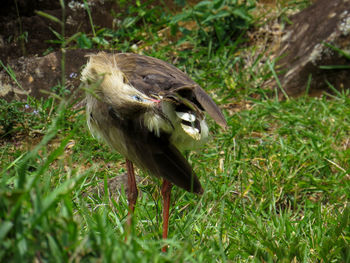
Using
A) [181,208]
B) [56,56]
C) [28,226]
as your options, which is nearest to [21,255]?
[28,226]

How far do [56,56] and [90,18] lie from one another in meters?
0.58

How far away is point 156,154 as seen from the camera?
2143 mm

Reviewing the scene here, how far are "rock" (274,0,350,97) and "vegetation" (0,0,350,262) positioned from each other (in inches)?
5.6

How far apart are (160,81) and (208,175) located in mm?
906

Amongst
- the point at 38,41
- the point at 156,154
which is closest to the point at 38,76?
the point at 38,41

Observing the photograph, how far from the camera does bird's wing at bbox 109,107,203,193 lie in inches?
83.0

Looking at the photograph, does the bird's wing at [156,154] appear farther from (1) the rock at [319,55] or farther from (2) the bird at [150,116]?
(1) the rock at [319,55]

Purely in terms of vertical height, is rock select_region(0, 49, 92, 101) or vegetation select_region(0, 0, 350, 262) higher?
rock select_region(0, 49, 92, 101)

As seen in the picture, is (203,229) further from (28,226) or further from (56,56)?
(56,56)

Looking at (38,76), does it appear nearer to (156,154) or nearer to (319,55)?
(156,154)

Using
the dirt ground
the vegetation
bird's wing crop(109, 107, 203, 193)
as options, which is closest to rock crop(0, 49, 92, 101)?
the dirt ground

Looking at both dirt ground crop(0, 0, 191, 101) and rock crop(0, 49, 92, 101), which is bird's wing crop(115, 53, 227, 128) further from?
rock crop(0, 49, 92, 101)

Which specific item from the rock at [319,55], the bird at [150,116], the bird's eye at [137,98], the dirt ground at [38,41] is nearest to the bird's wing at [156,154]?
the bird at [150,116]

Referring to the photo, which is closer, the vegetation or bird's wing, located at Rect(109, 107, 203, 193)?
the vegetation
